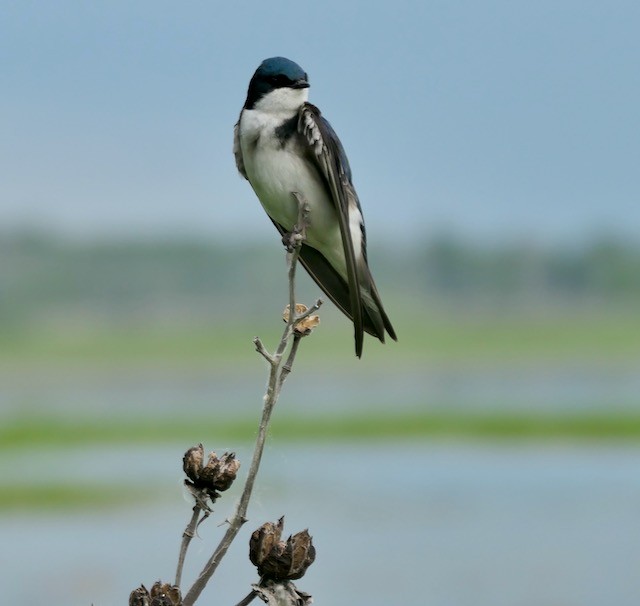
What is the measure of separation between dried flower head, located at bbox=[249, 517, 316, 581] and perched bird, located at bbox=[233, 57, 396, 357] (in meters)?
1.48

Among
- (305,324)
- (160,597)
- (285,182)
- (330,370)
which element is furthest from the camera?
(330,370)

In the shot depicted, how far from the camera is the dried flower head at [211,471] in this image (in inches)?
84.0

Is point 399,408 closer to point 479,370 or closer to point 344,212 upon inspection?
point 479,370

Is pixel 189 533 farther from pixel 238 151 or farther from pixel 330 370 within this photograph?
pixel 330 370

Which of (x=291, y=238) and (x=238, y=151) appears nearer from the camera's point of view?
(x=291, y=238)

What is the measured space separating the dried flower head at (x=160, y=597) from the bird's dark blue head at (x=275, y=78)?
1.93m

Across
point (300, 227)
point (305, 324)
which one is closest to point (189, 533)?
point (305, 324)

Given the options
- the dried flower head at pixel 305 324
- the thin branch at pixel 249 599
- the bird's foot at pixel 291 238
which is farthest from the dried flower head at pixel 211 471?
the bird's foot at pixel 291 238

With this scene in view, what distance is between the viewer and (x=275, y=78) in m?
3.71

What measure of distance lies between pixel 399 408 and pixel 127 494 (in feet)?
66.1

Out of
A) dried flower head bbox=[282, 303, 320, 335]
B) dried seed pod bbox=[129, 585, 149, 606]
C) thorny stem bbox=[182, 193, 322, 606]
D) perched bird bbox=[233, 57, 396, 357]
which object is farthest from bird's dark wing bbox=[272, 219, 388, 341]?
dried seed pod bbox=[129, 585, 149, 606]

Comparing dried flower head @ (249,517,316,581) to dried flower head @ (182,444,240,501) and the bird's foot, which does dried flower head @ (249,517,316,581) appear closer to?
dried flower head @ (182,444,240,501)

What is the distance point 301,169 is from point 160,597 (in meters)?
1.81

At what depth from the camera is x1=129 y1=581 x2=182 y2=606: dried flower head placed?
78.4 inches
